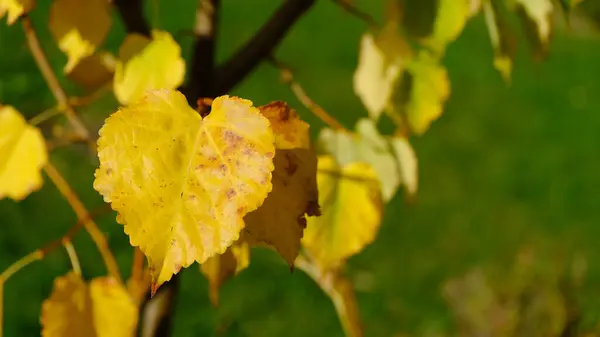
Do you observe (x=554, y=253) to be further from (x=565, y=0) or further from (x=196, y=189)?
(x=196, y=189)

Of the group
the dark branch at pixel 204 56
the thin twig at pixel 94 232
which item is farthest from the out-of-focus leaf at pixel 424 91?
the thin twig at pixel 94 232

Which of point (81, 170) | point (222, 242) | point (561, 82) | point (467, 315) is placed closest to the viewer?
point (222, 242)

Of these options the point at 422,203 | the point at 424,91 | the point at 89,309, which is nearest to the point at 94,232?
the point at 89,309

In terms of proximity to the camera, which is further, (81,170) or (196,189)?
(81,170)

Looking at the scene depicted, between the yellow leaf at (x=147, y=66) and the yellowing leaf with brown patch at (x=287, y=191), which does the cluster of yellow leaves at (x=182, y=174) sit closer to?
Result: the yellowing leaf with brown patch at (x=287, y=191)

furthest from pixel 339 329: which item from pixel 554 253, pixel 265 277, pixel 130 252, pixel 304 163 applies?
pixel 304 163

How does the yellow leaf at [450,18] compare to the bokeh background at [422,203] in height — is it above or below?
above

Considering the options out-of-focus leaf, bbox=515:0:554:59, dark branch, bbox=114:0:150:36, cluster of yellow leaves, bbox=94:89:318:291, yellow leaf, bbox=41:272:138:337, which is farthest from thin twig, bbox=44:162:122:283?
out-of-focus leaf, bbox=515:0:554:59
